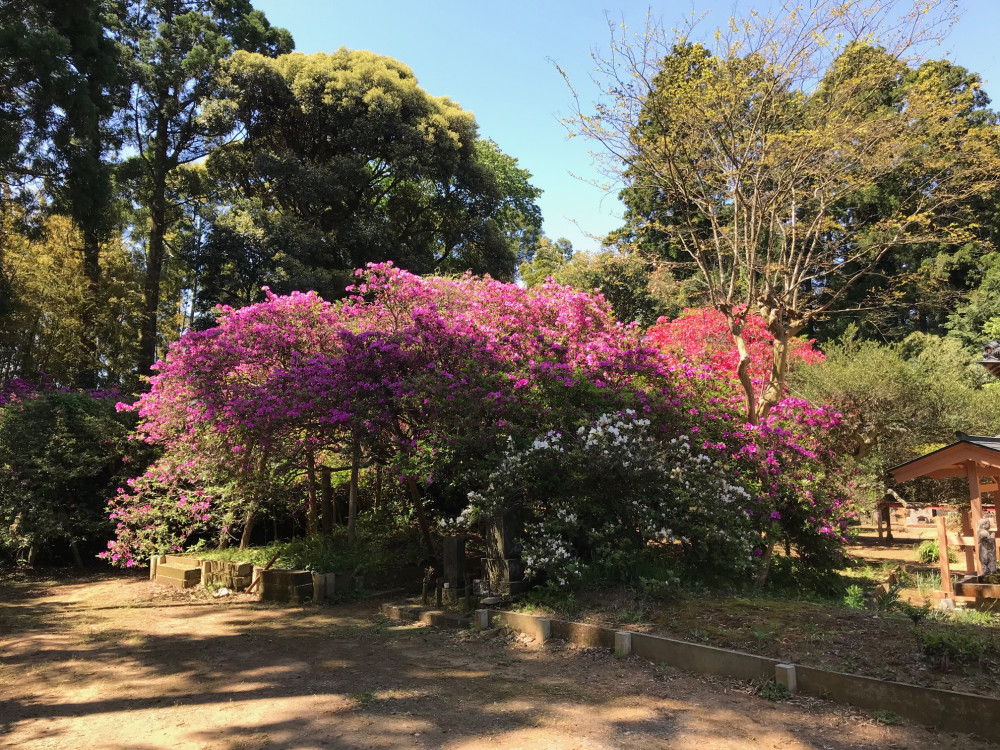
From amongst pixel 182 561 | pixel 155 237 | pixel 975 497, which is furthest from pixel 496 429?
pixel 155 237

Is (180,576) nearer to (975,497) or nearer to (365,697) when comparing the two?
(365,697)

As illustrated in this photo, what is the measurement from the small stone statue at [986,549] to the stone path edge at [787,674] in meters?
5.37

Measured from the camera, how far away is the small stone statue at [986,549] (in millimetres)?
7836

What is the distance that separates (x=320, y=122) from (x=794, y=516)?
14.2 metres

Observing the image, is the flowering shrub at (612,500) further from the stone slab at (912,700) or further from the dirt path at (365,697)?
the stone slab at (912,700)

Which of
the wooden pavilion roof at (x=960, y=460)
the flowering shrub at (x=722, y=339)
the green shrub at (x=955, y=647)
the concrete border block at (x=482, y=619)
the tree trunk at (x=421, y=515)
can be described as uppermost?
the flowering shrub at (x=722, y=339)

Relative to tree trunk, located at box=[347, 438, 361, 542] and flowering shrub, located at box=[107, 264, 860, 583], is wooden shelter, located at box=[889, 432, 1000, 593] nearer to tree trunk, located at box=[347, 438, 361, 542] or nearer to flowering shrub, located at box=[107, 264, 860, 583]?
flowering shrub, located at box=[107, 264, 860, 583]

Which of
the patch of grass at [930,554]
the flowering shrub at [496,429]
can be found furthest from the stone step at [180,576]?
the patch of grass at [930,554]

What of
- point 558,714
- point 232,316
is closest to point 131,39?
point 232,316

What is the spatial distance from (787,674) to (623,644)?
4.14 feet

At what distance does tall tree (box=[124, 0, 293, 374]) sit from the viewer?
16828mm

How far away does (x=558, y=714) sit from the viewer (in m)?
3.96

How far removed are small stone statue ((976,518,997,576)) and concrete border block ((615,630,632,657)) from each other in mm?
5580

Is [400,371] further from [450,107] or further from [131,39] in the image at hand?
[131,39]
